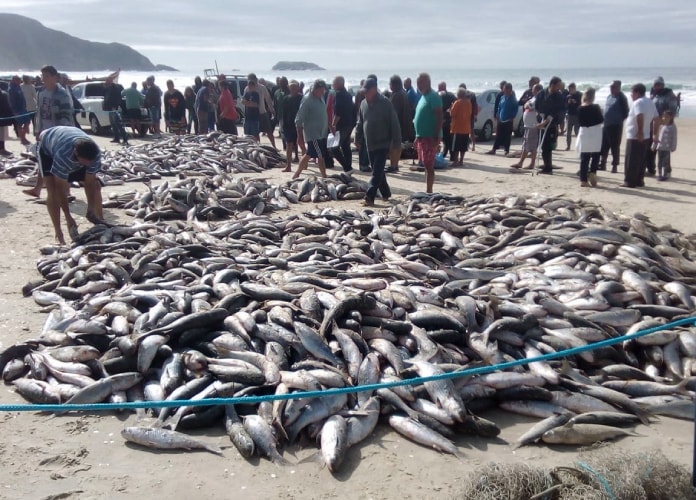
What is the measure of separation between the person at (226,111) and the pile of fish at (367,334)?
1224 centimetres

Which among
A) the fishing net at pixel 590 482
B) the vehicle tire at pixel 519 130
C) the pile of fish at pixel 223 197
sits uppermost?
the vehicle tire at pixel 519 130

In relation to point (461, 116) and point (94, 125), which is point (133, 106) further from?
point (461, 116)

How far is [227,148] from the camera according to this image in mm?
17125

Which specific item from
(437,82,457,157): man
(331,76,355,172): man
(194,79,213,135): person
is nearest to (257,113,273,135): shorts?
(194,79,213,135): person

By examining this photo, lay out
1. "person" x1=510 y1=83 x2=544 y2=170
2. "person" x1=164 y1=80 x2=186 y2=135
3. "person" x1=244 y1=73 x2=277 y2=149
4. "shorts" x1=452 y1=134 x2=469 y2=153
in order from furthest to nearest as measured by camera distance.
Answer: "person" x1=164 y1=80 x2=186 y2=135 → "person" x1=244 y1=73 x2=277 y2=149 → "shorts" x1=452 y1=134 x2=469 y2=153 → "person" x1=510 y1=83 x2=544 y2=170

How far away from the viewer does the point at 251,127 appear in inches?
723

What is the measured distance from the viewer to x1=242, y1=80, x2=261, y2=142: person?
17.2 metres

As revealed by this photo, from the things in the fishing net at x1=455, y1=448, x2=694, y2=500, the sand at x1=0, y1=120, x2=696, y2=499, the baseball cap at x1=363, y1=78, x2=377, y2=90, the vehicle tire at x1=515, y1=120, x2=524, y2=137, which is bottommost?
the sand at x1=0, y1=120, x2=696, y2=499

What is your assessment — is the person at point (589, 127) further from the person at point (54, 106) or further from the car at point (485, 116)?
the person at point (54, 106)

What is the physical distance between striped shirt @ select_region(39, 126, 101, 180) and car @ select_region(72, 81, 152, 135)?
1494cm

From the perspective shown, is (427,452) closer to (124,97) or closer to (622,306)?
(622,306)

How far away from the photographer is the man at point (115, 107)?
67.0 feet

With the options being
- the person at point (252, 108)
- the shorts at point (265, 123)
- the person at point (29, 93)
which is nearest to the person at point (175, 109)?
the person at point (29, 93)

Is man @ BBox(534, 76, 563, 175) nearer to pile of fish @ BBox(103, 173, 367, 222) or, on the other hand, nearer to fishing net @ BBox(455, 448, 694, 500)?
pile of fish @ BBox(103, 173, 367, 222)
